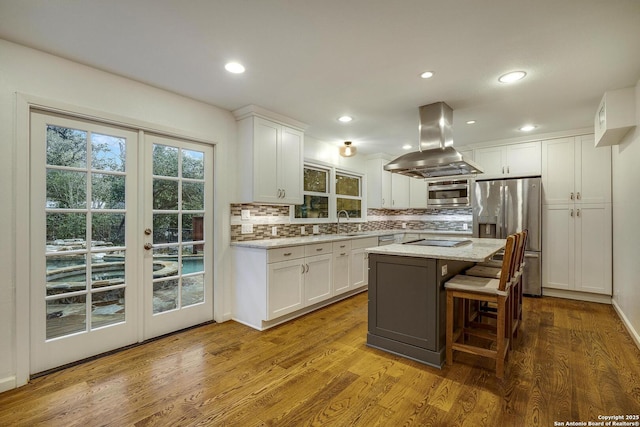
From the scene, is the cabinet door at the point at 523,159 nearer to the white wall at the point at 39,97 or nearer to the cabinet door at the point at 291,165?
the cabinet door at the point at 291,165

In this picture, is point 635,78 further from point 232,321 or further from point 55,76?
point 55,76

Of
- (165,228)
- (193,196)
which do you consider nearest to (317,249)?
(193,196)

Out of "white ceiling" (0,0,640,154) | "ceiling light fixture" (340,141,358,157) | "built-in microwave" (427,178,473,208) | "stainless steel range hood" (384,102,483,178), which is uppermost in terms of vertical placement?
"white ceiling" (0,0,640,154)

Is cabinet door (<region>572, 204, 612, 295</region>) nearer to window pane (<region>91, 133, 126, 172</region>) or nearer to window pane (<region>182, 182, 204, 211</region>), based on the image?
window pane (<region>182, 182, 204, 211</region>)

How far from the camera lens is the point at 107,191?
2.61 metres

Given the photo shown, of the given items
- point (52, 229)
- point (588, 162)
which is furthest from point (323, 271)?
point (588, 162)

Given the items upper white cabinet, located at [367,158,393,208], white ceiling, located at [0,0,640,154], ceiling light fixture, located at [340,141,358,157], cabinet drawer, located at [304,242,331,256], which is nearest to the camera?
white ceiling, located at [0,0,640,154]

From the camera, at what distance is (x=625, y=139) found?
3195 millimetres

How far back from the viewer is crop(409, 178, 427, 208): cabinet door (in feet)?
19.0

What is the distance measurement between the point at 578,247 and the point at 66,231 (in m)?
5.78

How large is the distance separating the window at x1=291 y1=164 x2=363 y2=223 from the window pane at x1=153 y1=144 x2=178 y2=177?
1690 millimetres

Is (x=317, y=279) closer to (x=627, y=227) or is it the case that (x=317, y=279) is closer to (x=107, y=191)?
(x=107, y=191)

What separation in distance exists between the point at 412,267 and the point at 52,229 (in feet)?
9.25

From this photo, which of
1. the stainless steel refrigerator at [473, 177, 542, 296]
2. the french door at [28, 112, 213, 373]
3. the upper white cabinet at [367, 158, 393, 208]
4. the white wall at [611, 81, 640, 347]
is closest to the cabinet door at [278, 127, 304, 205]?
the french door at [28, 112, 213, 373]
